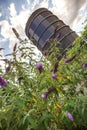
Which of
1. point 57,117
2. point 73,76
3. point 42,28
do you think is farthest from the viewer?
point 42,28

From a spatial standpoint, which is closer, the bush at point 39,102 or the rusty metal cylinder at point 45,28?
the bush at point 39,102

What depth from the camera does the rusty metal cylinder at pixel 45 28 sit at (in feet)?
65.8

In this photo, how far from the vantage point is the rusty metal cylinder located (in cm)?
2005

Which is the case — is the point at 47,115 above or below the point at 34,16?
below

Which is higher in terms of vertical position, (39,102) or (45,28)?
(45,28)

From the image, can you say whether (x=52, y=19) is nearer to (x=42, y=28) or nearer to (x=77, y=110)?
(x=42, y=28)

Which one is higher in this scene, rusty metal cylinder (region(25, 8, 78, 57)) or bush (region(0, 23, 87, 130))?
rusty metal cylinder (region(25, 8, 78, 57))

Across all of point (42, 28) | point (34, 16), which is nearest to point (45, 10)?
point (34, 16)

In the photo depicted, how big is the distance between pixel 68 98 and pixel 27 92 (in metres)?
0.35

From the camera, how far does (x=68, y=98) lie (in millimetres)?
2217

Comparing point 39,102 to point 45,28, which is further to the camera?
point 45,28

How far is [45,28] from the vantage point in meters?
21.1

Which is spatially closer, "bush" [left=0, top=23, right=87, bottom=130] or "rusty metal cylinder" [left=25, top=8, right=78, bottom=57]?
"bush" [left=0, top=23, right=87, bottom=130]

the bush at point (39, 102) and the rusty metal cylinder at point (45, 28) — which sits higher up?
the rusty metal cylinder at point (45, 28)
